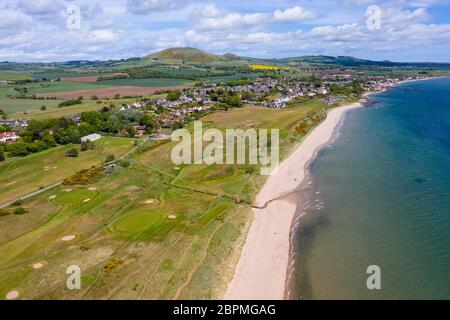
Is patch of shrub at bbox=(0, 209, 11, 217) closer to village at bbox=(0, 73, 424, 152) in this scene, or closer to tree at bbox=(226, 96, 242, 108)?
village at bbox=(0, 73, 424, 152)

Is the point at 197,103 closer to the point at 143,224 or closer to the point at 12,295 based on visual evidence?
the point at 143,224

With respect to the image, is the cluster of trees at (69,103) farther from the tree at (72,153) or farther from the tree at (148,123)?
the tree at (72,153)

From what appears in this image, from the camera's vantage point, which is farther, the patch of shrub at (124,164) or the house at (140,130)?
the house at (140,130)

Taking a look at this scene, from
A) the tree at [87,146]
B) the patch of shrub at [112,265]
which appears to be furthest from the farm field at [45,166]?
the patch of shrub at [112,265]

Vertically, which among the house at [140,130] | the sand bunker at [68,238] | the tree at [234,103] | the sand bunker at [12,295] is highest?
the tree at [234,103]

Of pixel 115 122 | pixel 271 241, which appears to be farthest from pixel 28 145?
pixel 271 241
